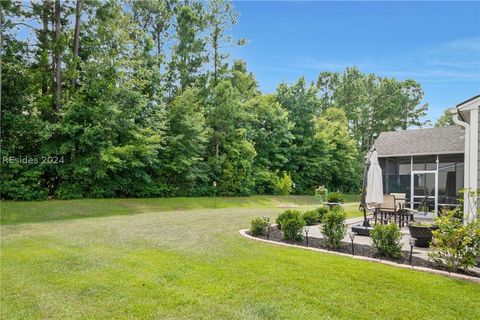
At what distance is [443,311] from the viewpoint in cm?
382

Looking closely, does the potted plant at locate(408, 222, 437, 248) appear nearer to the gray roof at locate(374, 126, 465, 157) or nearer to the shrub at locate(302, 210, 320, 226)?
the shrub at locate(302, 210, 320, 226)

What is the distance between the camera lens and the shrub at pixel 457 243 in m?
5.07

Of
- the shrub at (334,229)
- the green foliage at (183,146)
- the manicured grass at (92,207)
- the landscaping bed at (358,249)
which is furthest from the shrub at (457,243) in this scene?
the green foliage at (183,146)

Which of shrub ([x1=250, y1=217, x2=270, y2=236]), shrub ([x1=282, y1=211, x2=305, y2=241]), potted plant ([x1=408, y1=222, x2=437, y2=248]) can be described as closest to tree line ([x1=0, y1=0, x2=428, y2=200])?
shrub ([x1=250, y1=217, x2=270, y2=236])

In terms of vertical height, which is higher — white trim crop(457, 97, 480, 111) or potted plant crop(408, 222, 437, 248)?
white trim crop(457, 97, 480, 111)

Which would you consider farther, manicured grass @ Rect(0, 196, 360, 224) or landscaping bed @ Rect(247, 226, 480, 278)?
manicured grass @ Rect(0, 196, 360, 224)

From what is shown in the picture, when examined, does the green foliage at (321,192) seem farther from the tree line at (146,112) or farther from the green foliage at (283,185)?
the tree line at (146,112)

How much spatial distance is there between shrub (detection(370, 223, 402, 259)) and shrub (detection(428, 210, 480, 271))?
2.02ft

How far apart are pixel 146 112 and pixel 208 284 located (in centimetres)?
1673

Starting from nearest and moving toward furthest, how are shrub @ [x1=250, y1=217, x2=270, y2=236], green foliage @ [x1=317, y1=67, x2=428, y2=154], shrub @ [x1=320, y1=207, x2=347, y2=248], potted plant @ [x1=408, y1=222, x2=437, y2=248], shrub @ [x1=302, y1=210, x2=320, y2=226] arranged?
1. shrub @ [x1=320, y1=207, x2=347, y2=248]
2. potted plant @ [x1=408, y1=222, x2=437, y2=248]
3. shrub @ [x1=250, y1=217, x2=270, y2=236]
4. shrub @ [x1=302, y1=210, x2=320, y2=226]
5. green foliage @ [x1=317, y1=67, x2=428, y2=154]

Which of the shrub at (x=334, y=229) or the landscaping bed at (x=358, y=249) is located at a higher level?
the shrub at (x=334, y=229)

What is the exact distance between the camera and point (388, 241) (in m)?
5.95

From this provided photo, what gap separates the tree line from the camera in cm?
1620

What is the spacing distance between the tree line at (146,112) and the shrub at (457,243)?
14.2 meters
